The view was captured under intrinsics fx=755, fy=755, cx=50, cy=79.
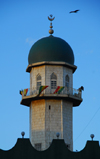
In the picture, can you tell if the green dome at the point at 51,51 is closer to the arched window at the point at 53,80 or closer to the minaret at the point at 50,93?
the minaret at the point at 50,93

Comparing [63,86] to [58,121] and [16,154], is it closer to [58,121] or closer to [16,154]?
[58,121]

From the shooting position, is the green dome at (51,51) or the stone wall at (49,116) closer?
the stone wall at (49,116)

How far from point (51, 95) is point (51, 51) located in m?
6.02

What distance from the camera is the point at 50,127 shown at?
3750 inches

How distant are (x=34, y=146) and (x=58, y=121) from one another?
4.38 metres

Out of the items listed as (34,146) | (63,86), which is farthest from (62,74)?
(34,146)

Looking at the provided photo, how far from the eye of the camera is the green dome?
97375 mm

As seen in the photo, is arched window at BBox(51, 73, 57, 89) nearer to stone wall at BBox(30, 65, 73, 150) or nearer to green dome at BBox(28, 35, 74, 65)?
stone wall at BBox(30, 65, 73, 150)

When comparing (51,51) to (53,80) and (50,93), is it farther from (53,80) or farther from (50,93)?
(50,93)

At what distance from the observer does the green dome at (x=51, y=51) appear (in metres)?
97.4

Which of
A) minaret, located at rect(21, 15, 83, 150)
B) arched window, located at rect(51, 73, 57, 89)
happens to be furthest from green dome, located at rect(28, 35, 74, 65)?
arched window, located at rect(51, 73, 57, 89)

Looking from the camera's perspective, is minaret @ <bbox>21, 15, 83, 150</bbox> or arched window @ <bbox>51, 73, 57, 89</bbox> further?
arched window @ <bbox>51, 73, 57, 89</bbox>

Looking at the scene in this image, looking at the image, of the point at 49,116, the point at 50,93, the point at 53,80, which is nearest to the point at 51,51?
the point at 53,80

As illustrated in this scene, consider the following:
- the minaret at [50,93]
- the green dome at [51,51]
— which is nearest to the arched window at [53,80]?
the minaret at [50,93]
